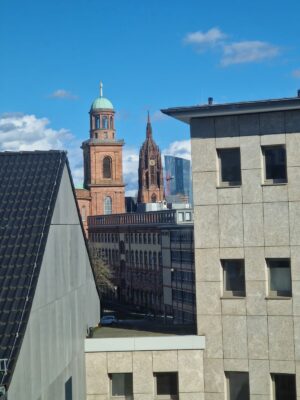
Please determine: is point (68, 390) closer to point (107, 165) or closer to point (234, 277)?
point (234, 277)

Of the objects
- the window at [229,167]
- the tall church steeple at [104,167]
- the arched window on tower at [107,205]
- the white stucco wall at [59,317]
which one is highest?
the tall church steeple at [104,167]

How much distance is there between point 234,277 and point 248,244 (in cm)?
89

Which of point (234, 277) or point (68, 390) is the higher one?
point (234, 277)

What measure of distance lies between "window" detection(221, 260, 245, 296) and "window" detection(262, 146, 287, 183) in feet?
6.82

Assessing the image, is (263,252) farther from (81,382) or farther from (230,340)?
(81,382)

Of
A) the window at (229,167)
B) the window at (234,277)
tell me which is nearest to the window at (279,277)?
the window at (234,277)

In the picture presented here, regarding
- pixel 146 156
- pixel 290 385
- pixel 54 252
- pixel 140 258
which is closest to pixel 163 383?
pixel 290 385

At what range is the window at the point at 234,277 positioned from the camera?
Answer: 628 inches

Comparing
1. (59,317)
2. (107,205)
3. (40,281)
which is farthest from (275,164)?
(107,205)

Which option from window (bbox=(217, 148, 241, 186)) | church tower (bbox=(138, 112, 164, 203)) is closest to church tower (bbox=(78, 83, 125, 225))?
church tower (bbox=(138, 112, 164, 203))

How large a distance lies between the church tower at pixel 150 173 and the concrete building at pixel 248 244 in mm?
161848

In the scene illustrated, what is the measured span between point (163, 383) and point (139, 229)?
8929cm

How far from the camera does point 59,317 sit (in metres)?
13.8

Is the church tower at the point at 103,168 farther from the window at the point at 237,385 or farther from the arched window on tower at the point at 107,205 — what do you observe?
the window at the point at 237,385
